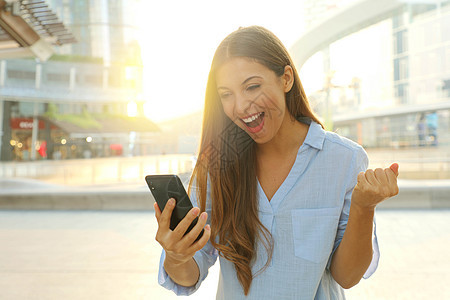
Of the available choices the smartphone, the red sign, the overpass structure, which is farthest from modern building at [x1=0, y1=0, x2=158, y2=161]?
the smartphone

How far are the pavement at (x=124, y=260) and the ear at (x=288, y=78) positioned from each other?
2.25 metres

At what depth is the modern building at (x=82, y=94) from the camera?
26.0 meters

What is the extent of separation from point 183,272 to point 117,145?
25231mm

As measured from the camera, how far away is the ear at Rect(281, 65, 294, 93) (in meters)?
1.17

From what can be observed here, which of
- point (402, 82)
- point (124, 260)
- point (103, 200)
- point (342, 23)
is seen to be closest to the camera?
point (124, 260)

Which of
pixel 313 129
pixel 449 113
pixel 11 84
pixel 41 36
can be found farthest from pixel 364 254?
pixel 449 113

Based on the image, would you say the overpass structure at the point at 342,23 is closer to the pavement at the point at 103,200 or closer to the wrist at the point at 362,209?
the pavement at the point at 103,200

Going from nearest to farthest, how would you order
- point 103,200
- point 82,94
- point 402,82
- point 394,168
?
point 394,168, point 103,200, point 82,94, point 402,82

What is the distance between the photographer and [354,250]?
3.62 feet

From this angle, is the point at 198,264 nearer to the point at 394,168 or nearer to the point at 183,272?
the point at 183,272

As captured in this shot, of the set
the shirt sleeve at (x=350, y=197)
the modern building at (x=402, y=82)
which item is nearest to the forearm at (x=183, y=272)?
the shirt sleeve at (x=350, y=197)

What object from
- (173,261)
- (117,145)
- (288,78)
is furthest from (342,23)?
(117,145)

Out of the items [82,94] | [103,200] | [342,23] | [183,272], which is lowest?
[103,200]

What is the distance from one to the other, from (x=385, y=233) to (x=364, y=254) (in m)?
3.79
